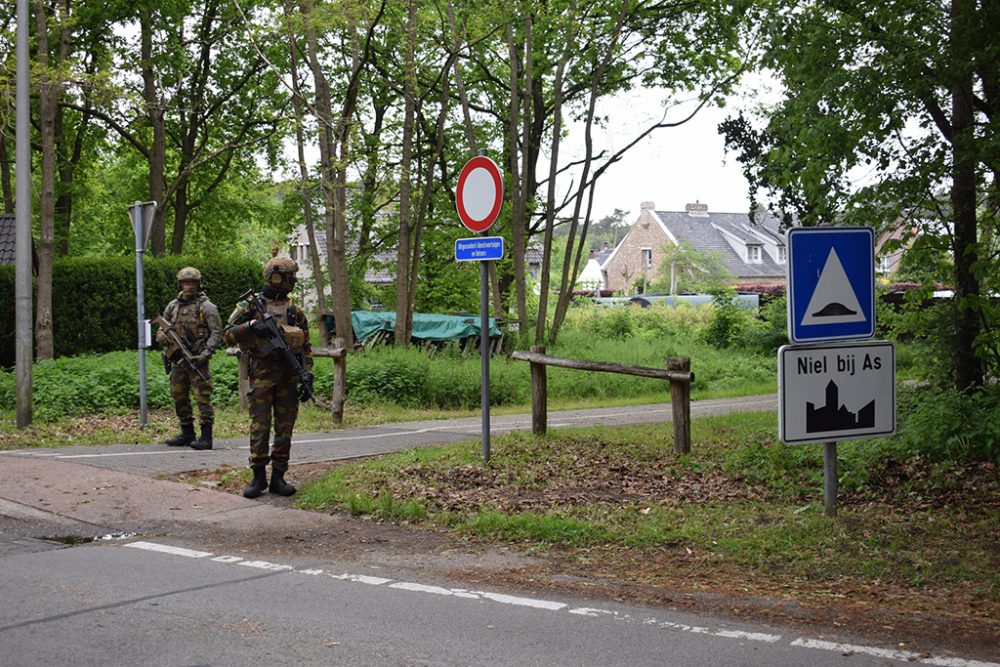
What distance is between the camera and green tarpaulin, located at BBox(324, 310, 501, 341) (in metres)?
28.6

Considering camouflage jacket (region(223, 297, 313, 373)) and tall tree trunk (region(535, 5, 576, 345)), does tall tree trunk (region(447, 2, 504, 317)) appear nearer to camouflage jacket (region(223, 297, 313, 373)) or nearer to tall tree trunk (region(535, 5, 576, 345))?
tall tree trunk (region(535, 5, 576, 345))

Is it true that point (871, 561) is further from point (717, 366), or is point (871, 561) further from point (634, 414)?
point (717, 366)

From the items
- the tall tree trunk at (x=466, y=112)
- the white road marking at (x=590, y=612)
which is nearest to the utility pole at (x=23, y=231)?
the white road marking at (x=590, y=612)

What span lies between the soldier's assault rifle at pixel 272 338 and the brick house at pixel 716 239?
6878 cm

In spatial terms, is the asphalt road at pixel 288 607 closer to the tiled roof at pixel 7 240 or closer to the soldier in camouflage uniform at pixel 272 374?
the soldier in camouflage uniform at pixel 272 374

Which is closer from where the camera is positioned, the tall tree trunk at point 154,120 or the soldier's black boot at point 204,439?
the soldier's black boot at point 204,439

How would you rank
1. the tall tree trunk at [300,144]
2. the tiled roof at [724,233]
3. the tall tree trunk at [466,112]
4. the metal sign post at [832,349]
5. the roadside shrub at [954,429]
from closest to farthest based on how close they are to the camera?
the metal sign post at [832,349] < the roadside shrub at [954,429] < the tall tree trunk at [300,144] < the tall tree trunk at [466,112] < the tiled roof at [724,233]

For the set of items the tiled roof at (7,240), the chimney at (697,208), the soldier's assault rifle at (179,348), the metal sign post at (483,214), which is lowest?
the soldier's assault rifle at (179,348)

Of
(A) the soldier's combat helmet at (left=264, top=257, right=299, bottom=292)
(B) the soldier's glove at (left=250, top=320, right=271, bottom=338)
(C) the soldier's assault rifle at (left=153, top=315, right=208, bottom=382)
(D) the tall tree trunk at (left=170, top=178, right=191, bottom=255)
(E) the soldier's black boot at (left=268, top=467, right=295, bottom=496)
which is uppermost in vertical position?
(D) the tall tree trunk at (left=170, top=178, right=191, bottom=255)

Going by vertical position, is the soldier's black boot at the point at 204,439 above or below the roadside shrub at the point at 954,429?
below

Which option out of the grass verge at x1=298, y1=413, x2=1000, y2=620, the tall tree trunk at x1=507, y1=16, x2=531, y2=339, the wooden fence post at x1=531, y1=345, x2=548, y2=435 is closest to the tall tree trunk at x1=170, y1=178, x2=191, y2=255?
the tall tree trunk at x1=507, y1=16, x2=531, y2=339

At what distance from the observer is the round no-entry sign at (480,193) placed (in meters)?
9.70

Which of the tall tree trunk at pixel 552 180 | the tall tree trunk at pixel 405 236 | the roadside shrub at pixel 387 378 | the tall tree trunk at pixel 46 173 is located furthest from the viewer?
the tall tree trunk at pixel 552 180

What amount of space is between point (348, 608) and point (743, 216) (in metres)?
81.2
